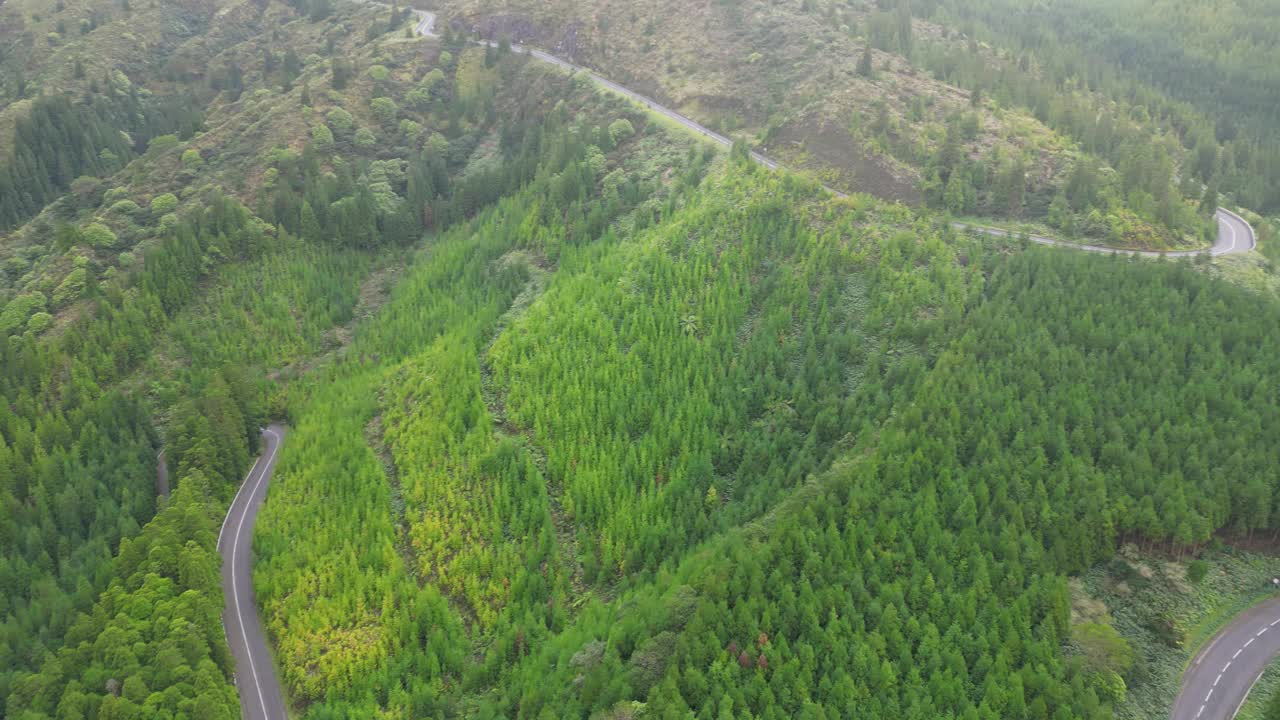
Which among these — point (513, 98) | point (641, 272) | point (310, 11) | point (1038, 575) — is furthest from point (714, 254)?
point (310, 11)

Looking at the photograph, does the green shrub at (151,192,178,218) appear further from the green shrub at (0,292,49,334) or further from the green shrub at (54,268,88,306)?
the green shrub at (0,292,49,334)

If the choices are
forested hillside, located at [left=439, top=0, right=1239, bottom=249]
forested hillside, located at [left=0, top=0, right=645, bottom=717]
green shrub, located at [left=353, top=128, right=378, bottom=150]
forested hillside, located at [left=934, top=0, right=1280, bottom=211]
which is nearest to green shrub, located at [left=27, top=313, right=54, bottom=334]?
forested hillside, located at [left=0, top=0, right=645, bottom=717]

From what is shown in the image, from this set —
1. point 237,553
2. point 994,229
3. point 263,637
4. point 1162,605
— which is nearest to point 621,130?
point 994,229

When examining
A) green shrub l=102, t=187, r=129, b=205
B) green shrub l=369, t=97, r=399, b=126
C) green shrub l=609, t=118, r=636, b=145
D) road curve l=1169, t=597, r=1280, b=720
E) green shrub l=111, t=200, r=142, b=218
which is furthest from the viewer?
green shrub l=369, t=97, r=399, b=126

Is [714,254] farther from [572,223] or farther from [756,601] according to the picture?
[756,601]

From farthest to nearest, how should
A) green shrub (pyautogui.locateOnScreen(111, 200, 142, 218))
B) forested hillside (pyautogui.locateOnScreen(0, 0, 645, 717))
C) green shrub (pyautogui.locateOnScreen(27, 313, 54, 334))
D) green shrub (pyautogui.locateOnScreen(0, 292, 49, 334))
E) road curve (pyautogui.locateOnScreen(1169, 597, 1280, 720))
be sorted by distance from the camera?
green shrub (pyautogui.locateOnScreen(111, 200, 142, 218)) < green shrub (pyautogui.locateOnScreen(0, 292, 49, 334)) < green shrub (pyautogui.locateOnScreen(27, 313, 54, 334)) < forested hillside (pyautogui.locateOnScreen(0, 0, 645, 717)) < road curve (pyautogui.locateOnScreen(1169, 597, 1280, 720))

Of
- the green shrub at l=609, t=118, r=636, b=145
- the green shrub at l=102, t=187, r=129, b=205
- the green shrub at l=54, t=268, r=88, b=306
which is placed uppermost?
the green shrub at l=609, t=118, r=636, b=145
